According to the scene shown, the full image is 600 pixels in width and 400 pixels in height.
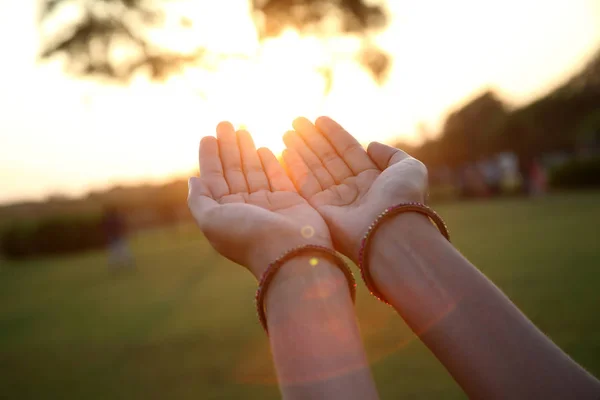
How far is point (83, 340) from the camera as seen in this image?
6945 millimetres

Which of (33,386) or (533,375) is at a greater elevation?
(533,375)

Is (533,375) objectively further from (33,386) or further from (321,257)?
(33,386)

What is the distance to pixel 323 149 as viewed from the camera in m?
2.47

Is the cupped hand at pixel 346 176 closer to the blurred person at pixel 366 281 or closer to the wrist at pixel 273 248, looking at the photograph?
the blurred person at pixel 366 281

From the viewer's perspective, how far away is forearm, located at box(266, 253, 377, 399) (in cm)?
133

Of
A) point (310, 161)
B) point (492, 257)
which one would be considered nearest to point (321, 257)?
point (310, 161)

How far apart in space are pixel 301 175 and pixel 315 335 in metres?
1.10

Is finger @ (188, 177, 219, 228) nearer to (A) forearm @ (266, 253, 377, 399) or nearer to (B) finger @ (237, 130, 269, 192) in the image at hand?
(B) finger @ (237, 130, 269, 192)

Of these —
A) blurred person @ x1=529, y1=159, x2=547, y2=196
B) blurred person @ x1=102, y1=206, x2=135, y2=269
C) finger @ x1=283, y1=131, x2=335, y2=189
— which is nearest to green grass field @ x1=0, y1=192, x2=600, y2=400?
finger @ x1=283, y1=131, x2=335, y2=189

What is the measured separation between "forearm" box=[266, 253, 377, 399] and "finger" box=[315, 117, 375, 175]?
2.65 feet

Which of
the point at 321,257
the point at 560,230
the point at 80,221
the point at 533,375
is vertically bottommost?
the point at 560,230

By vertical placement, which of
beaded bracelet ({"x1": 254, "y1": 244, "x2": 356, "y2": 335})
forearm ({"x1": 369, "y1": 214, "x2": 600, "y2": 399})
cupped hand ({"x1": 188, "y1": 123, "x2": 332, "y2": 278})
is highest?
cupped hand ({"x1": 188, "y1": 123, "x2": 332, "y2": 278})

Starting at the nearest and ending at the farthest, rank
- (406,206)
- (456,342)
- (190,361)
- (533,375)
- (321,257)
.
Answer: (533,375), (456,342), (321,257), (406,206), (190,361)

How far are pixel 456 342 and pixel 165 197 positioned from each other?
4304 cm
